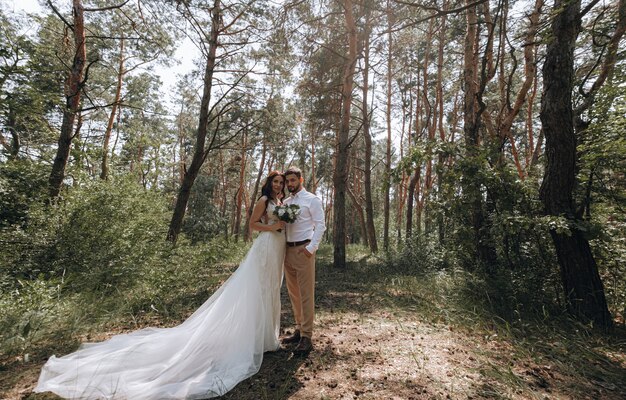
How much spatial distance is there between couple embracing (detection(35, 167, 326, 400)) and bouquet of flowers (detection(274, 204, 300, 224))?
0.06 meters

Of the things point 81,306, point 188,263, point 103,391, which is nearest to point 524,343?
point 103,391

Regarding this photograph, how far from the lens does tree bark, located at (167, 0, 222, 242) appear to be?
8867 millimetres

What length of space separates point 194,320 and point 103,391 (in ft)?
3.53

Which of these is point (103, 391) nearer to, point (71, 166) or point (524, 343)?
point (524, 343)

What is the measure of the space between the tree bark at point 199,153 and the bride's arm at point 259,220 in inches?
231

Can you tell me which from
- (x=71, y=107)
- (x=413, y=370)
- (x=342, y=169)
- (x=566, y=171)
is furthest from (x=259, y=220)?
(x=71, y=107)

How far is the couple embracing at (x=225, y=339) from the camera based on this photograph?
2488mm

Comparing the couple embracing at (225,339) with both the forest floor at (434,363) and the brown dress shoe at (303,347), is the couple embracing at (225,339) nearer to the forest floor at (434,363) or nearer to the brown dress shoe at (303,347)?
the brown dress shoe at (303,347)

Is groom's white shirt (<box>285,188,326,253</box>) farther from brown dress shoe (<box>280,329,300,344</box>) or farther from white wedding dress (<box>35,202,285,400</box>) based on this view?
brown dress shoe (<box>280,329,300,344</box>)

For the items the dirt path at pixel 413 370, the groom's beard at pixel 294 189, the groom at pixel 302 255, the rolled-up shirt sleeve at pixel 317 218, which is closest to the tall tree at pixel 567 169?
the dirt path at pixel 413 370

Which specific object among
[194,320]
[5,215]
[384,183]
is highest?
[384,183]

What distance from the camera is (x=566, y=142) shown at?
3971mm

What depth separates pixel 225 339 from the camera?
10.2ft

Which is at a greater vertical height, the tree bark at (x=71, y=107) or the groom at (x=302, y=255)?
the tree bark at (x=71, y=107)
